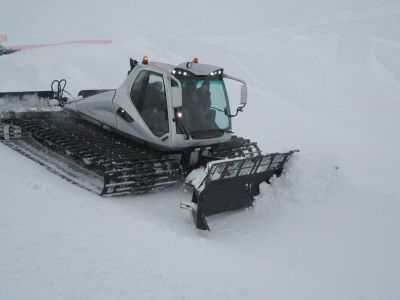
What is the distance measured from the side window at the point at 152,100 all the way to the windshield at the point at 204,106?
34 cm

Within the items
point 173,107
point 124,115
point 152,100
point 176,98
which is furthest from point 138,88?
point 176,98

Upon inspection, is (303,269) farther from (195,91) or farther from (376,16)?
(376,16)

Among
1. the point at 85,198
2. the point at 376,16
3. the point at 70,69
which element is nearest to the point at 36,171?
the point at 85,198

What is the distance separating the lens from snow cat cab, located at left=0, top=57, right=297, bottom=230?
6809 millimetres

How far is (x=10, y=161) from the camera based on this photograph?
7.76 metres

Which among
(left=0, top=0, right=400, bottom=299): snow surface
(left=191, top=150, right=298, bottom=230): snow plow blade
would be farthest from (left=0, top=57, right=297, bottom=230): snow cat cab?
(left=0, top=0, right=400, bottom=299): snow surface

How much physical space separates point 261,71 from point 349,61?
405 cm

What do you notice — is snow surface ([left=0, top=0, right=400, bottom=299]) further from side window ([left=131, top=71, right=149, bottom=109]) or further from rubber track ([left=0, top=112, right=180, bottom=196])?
side window ([left=131, top=71, right=149, bottom=109])

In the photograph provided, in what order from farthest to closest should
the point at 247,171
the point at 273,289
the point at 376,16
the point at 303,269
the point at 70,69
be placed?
the point at 376,16
the point at 70,69
the point at 247,171
the point at 303,269
the point at 273,289

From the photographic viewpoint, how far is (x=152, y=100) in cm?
773

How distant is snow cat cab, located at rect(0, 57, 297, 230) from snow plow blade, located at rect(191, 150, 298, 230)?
13mm

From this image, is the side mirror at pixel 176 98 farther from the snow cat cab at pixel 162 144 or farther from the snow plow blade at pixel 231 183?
the snow plow blade at pixel 231 183

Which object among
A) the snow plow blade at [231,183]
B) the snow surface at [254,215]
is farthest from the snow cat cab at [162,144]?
the snow surface at [254,215]

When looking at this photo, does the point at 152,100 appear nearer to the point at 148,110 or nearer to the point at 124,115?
the point at 148,110
